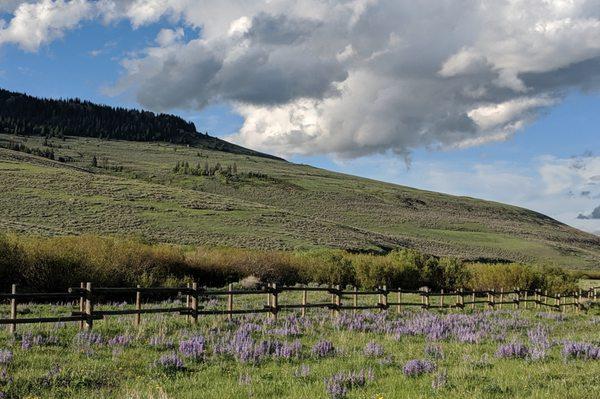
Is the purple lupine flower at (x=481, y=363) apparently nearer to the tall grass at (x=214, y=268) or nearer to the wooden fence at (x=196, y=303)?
the wooden fence at (x=196, y=303)

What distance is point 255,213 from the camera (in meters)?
85.9

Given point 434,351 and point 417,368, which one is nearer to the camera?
point 417,368

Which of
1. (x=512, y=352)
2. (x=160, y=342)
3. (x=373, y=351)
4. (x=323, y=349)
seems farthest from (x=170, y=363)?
(x=512, y=352)

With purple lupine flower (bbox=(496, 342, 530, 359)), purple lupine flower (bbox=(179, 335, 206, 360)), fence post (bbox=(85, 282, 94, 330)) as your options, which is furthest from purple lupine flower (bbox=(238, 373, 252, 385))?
fence post (bbox=(85, 282, 94, 330))

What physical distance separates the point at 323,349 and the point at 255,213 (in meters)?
74.5

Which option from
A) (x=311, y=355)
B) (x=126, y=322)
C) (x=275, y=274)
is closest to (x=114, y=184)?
(x=275, y=274)

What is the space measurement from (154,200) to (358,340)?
7476 centimetres

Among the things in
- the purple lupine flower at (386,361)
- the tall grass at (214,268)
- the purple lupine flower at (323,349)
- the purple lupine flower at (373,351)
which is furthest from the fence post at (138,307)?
the tall grass at (214,268)

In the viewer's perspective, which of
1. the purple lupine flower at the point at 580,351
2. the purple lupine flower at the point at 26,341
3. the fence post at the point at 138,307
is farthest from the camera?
the fence post at the point at 138,307

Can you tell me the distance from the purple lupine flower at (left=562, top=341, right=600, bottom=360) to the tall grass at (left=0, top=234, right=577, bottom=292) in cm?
2286

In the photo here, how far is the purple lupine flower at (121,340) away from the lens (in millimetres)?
11925

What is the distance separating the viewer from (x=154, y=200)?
278 ft

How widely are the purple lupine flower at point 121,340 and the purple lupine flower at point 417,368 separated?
19.7 ft

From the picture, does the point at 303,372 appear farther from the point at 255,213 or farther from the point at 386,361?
the point at 255,213
